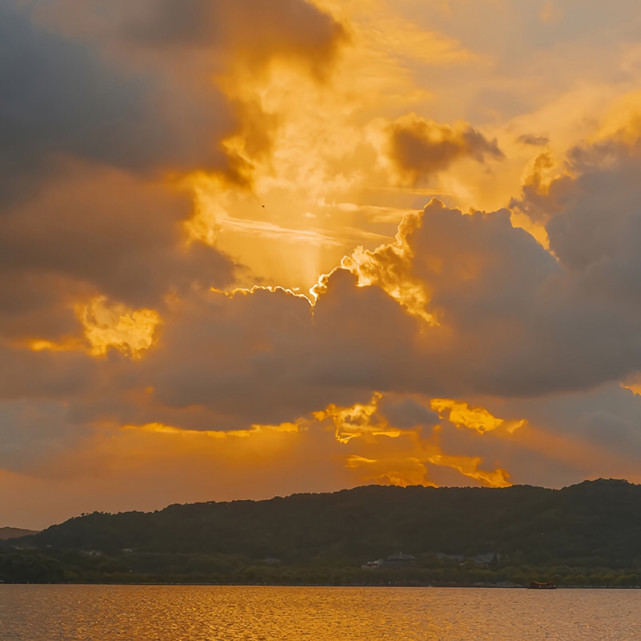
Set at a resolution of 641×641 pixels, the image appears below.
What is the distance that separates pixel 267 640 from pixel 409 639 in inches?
1041

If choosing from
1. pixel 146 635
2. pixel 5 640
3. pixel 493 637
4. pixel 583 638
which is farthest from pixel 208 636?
pixel 583 638

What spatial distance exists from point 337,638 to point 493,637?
1176 inches

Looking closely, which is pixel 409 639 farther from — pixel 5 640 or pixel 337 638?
pixel 5 640

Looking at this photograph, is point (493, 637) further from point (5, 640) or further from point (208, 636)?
point (5, 640)

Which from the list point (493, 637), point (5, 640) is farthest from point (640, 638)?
point (5, 640)

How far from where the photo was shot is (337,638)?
194000 mm

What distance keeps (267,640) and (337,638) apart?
15.3 metres

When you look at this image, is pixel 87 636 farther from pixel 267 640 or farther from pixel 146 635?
pixel 267 640

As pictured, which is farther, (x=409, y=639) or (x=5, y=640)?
(x=409, y=639)

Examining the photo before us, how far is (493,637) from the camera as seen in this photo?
647 feet

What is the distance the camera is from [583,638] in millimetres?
198750

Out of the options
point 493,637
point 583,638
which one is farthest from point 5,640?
point 583,638

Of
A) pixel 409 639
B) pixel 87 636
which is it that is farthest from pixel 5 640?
pixel 409 639

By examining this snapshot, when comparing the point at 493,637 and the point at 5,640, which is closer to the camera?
the point at 5,640
